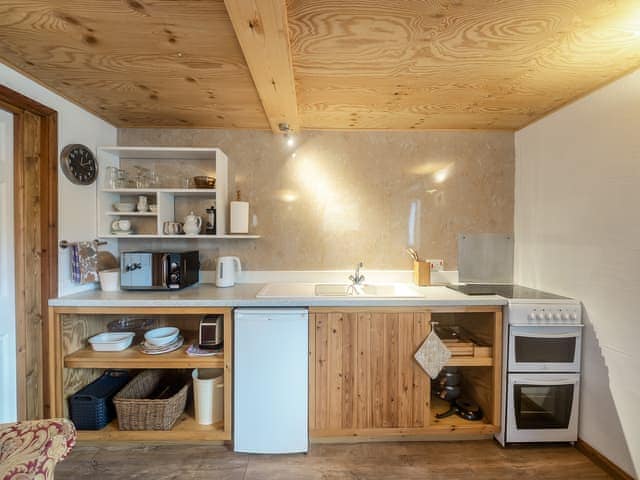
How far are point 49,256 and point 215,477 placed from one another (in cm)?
153

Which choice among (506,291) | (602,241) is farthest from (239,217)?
(602,241)

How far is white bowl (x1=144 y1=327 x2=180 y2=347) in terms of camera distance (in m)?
1.71

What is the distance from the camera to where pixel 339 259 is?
89.0 inches

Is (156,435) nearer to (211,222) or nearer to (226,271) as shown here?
(226,271)

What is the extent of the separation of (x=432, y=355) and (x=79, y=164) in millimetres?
2504

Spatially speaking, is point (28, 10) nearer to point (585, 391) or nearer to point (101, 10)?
point (101, 10)

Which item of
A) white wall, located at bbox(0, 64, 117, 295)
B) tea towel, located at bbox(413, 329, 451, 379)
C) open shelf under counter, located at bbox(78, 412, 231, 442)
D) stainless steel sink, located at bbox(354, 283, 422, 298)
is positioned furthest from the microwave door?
tea towel, located at bbox(413, 329, 451, 379)

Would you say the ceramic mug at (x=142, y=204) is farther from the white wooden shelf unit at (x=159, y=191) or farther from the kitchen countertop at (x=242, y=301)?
the kitchen countertop at (x=242, y=301)

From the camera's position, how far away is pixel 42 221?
1.60 metres

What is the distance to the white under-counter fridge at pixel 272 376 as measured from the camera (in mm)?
1603

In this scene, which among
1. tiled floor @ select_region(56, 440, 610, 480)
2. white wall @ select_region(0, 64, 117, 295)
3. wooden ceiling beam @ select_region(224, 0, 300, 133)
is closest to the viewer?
wooden ceiling beam @ select_region(224, 0, 300, 133)

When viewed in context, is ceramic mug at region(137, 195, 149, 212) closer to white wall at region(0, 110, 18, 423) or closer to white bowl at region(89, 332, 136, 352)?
white wall at region(0, 110, 18, 423)

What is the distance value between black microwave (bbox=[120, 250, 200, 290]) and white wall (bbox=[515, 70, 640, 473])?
2.48m

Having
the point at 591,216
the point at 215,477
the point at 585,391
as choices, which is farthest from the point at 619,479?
the point at 215,477
